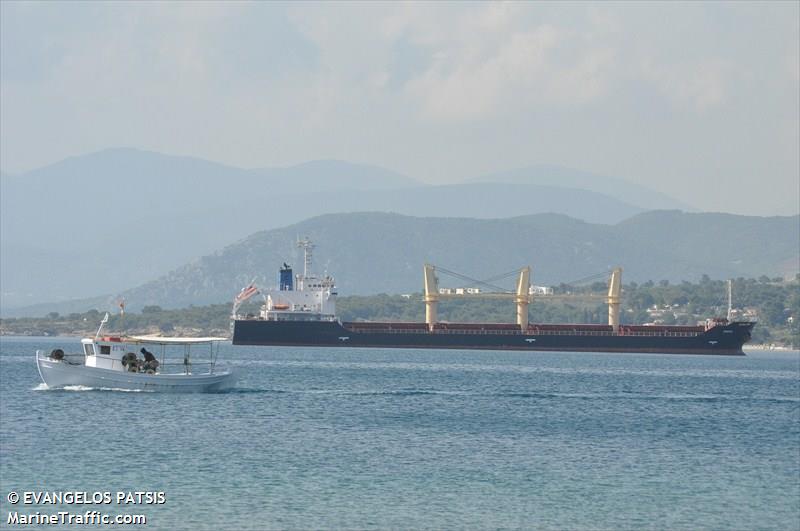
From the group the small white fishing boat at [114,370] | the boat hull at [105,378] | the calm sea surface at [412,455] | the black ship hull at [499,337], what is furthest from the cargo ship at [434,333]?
the boat hull at [105,378]

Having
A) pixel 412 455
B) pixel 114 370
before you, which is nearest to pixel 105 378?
pixel 114 370

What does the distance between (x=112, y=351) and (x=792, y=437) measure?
103 feet

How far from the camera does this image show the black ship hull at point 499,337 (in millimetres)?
142875

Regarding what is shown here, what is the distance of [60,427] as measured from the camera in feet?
164

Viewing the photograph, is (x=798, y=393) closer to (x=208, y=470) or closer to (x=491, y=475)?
(x=491, y=475)

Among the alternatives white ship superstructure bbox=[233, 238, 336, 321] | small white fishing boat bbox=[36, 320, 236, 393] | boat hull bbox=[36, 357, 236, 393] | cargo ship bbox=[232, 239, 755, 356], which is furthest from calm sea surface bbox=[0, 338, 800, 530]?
white ship superstructure bbox=[233, 238, 336, 321]

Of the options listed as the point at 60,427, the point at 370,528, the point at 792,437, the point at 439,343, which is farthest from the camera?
the point at 439,343

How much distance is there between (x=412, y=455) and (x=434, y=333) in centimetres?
10009

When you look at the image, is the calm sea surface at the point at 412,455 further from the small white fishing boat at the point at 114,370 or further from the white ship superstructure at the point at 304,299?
the white ship superstructure at the point at 304,299

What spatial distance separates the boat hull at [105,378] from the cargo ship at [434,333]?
7696 centimetres

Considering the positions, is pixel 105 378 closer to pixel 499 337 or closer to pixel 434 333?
pixel 434 333

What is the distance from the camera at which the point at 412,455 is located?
151 feet

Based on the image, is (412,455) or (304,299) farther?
(304,299)

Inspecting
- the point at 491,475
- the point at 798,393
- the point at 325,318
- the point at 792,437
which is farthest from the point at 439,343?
the point at 491,475
